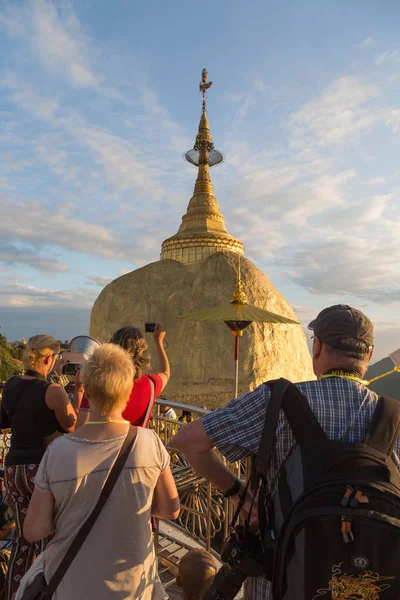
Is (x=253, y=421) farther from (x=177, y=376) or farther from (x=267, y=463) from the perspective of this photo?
(x=177, y=376)

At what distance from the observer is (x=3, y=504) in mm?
2504

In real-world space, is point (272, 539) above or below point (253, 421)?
below

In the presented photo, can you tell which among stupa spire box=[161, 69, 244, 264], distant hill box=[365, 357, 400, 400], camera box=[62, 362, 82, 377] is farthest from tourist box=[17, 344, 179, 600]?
distant hill box=[365, 357, 400, 400]

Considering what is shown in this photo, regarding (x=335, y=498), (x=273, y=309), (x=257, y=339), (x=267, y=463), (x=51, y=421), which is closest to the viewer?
(x=335, y=498)

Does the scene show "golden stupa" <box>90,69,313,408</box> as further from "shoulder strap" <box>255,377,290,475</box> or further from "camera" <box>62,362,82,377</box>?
"shoulder strap" <box>255,377,290,475</box>

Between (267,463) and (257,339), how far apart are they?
51.1 ft

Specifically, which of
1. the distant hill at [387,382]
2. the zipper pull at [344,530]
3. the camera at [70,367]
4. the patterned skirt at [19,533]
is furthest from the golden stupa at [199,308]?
the distant hill at [387,382]

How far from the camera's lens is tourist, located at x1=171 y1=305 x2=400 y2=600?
1.39 m

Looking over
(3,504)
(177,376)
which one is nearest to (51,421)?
(3,504)

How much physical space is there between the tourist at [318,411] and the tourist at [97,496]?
0.23m

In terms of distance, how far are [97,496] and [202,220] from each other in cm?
2161

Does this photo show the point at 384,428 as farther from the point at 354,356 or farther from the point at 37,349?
the point at 37,349

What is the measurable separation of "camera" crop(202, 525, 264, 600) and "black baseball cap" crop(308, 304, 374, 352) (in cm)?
79

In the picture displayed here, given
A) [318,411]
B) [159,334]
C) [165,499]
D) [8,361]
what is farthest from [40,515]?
[8,361]
